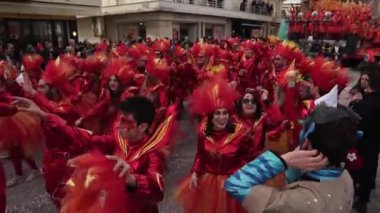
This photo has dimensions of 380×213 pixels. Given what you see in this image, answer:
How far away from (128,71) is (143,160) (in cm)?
393

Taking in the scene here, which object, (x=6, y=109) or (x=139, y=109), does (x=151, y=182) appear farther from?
(x=6, y=109)

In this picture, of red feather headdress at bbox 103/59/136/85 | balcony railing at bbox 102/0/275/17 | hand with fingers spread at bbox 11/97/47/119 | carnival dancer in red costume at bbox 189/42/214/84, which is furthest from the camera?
balcony railing at bbox 102/0/275/17

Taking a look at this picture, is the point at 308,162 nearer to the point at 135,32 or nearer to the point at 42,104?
the point at 42,104

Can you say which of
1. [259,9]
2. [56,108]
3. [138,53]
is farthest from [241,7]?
[56,108]

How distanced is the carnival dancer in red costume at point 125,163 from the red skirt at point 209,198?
64cm

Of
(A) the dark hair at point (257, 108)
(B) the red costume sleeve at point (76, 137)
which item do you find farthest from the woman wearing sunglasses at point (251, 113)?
(B) the red costume sleeve at point (76, 137)

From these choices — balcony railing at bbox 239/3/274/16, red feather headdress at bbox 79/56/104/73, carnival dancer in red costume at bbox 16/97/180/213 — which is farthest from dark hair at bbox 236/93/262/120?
balcony railing at bbox 239/3/274/16

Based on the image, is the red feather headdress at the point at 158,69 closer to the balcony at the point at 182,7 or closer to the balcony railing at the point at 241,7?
the balcony at the point at 182,7

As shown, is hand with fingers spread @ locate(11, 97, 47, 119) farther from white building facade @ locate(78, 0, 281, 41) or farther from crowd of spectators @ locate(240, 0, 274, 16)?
crowd of spectators @ locate(240, 0, 274, 16)

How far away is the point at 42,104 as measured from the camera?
153 inches

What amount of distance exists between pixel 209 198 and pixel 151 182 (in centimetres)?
106

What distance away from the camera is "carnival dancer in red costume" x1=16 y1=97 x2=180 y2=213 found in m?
2.13

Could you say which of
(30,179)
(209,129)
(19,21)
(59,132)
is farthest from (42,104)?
(19,21)

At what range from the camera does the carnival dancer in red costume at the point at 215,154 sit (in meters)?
3.31
